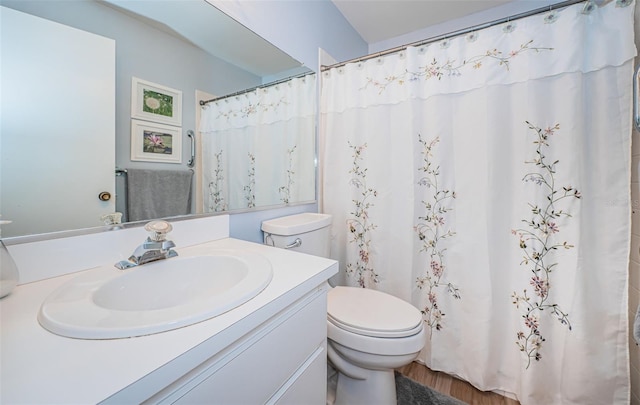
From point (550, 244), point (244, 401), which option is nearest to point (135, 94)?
point (244, 401)

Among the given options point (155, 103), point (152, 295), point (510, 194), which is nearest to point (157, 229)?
point (152, 295)

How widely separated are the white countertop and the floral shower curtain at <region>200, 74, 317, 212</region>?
0.58m

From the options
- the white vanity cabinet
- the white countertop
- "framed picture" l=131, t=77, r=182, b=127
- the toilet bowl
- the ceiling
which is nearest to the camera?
the white countertop

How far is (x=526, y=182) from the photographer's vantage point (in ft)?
3.56

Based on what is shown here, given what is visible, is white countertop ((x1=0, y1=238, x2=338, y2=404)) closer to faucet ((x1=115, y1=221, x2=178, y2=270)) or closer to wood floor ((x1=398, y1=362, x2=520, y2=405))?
faucet ((x1=115, y1=221, x2=178, y2=270))

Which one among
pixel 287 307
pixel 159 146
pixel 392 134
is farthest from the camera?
pixel 392 134

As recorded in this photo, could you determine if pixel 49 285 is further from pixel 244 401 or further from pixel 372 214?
pixel 372 214

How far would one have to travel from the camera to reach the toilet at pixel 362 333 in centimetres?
96

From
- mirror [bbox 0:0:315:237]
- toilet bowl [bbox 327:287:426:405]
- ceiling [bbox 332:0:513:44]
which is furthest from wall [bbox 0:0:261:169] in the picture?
ceiling [bbox 332:0:513:44]

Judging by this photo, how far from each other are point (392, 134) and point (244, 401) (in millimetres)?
1322

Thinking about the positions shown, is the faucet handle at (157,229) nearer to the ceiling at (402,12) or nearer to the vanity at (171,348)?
the vanity at (171,348)

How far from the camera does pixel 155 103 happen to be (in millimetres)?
818

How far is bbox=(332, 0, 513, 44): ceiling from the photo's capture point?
1685mm

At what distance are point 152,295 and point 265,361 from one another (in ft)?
1.30
